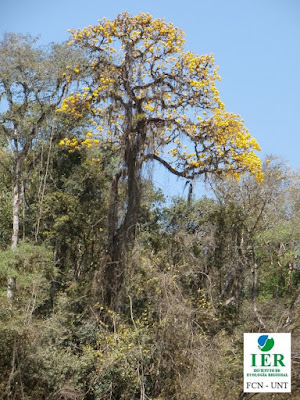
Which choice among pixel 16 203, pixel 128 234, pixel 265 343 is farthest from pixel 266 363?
pixel 16 203

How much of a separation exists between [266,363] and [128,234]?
4.25 m

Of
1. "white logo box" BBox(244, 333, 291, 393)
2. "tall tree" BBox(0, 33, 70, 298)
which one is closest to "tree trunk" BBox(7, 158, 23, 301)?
"tall tree" BBox(0, 33, 70, 298)

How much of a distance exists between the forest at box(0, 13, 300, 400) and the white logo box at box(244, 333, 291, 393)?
1.09m

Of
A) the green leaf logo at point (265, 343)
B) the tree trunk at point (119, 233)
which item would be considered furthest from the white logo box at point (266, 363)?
the tree trunk at point (119, 233)

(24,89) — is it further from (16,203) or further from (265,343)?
(265,343)

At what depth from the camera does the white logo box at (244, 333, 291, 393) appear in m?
12.1

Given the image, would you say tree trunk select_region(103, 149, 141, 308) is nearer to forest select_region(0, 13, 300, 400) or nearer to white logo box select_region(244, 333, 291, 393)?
forest select_region(0, 13, 300, 400)

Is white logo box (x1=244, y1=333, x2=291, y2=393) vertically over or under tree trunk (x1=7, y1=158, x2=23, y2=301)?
under

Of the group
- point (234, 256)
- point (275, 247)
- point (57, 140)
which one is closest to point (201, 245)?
point (234, 256)

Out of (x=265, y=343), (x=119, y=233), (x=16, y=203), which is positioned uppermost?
(x=16, y=203)

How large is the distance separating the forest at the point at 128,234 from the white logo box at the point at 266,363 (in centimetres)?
109

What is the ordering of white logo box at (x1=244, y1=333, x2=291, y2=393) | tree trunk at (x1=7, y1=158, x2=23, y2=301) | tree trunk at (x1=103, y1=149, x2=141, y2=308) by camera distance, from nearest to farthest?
1. white logo box at (x1=244, y1=333, x2=291, y2=393)
2. tree trunk at (x1=103, y1=149, x2=141, y2=308)
3. tree trunk at (x1=7, y1=158, x2=23, y2=301)

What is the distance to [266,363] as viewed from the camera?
1212 cm

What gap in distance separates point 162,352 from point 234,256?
17.4 feet
